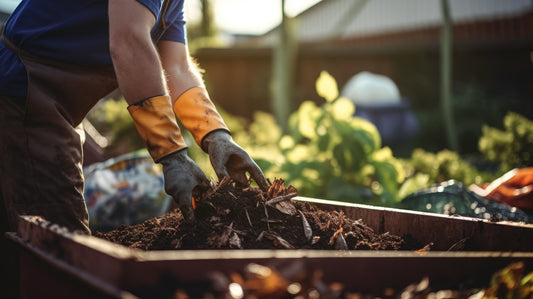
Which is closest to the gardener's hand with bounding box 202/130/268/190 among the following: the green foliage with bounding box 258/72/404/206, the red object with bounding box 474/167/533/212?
the green foliage with bounding box 258/72/404/206

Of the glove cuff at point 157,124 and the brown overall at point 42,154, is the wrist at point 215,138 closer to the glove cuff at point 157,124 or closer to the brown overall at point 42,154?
the glove cuff at point 157,124

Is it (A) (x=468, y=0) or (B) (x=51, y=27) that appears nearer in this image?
(B) (x=51, y=27)

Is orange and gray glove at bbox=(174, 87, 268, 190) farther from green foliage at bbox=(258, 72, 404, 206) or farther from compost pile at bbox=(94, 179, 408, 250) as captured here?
green foliage at bbox=(258, 72, 404, 206)

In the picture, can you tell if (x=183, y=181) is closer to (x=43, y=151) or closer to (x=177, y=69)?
(x=43, y=151)

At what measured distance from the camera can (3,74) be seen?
5.58 ft

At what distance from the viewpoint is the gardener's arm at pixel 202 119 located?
174cm

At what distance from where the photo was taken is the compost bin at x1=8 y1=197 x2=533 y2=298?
0.87m

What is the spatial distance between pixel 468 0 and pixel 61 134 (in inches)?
630

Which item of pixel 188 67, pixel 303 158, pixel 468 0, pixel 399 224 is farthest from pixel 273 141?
pixel 468 0

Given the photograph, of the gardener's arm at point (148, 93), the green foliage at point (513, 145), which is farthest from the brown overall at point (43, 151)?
the green foliage at point (513, 145)

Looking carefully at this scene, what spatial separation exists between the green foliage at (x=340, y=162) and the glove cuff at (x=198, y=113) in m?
1.20

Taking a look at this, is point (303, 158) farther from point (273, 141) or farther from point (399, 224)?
point (273, 141)

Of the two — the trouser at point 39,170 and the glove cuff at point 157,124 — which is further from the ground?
the glove cuff at point 157,124

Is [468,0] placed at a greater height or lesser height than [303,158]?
greater
